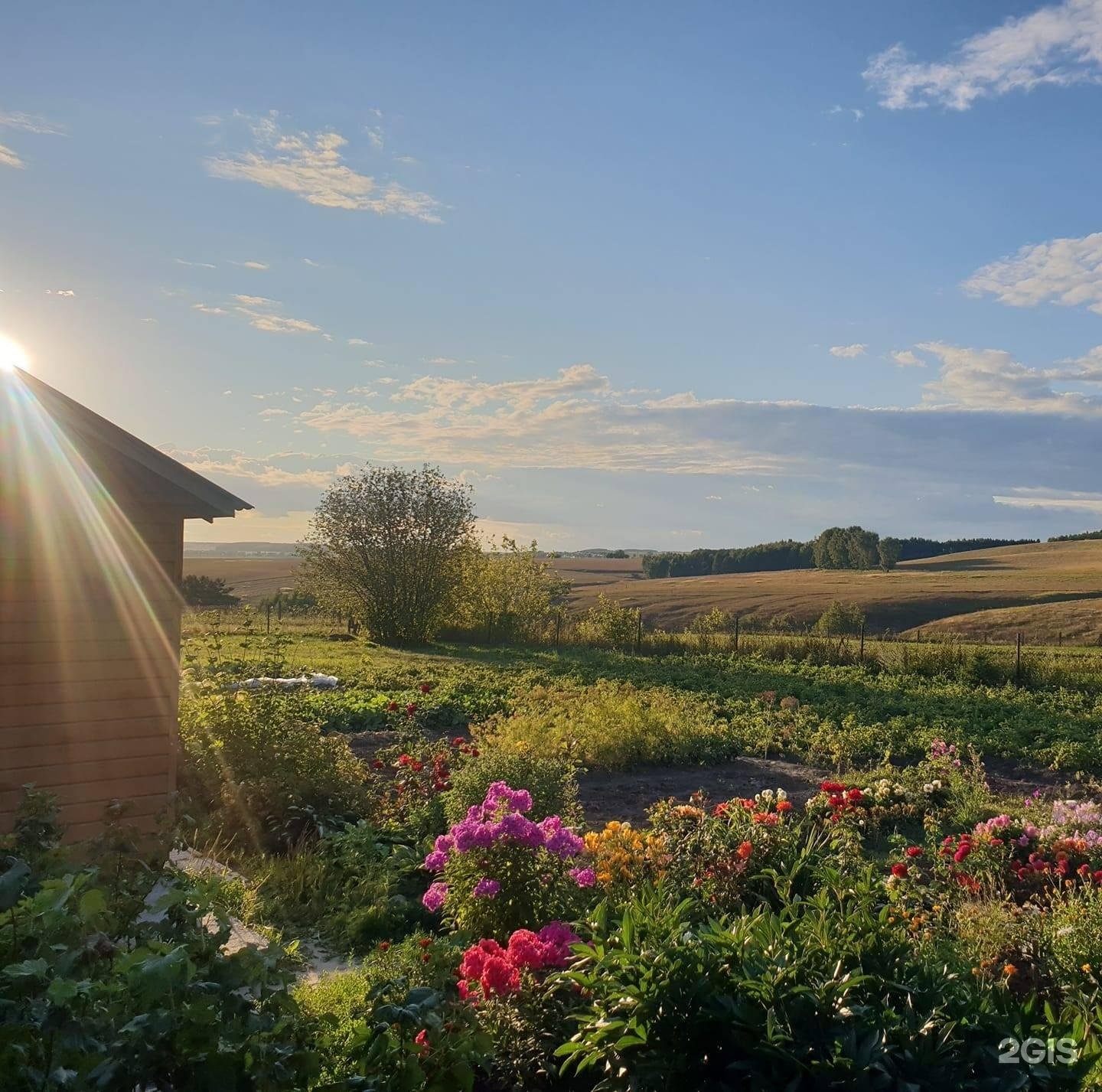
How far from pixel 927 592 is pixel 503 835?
54.0 metres

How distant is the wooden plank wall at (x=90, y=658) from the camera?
6.05 meters

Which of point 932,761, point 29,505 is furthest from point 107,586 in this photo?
point 932,761

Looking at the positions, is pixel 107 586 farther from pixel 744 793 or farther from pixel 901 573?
pixel 901 573

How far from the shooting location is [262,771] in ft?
23.7

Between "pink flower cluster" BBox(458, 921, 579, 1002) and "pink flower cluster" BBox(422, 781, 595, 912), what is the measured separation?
62 cm

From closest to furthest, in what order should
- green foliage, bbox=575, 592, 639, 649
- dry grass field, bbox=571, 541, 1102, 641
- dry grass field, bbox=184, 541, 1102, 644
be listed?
green foliage, bbox=575, 592, 639, 649, dry grass field, bbox=184, 541, 1102, 644, dry grass field, bbox=571, 541, 1102, 641

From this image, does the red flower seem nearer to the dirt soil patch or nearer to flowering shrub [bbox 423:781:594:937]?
flowering shrub [bbox 423:781:594:937]

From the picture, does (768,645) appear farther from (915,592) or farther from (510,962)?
(915,592)

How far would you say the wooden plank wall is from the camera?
19.8 ft

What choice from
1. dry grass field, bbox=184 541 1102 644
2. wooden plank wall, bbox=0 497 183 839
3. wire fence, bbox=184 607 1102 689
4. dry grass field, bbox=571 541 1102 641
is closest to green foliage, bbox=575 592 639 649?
wire fence, bbox=184 607 1102 689

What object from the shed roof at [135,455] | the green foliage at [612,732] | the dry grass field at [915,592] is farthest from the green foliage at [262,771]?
the dry grass field at [915,592]
